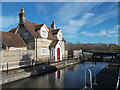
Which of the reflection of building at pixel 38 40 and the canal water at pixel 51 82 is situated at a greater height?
the reflection of building at pixel 38 40

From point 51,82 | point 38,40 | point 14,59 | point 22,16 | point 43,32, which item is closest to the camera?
point 51,82

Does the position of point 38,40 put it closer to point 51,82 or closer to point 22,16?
point 22,16

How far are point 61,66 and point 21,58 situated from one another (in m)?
6.68

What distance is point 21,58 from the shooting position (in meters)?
15.5

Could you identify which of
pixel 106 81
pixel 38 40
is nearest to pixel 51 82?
pixel 106 81

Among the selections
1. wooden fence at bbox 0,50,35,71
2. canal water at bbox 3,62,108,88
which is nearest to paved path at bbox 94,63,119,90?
canal water at bbox 3,62,108,88

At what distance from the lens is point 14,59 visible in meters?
14.5

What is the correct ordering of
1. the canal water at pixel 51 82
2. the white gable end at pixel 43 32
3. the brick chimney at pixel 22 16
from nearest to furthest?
the canal water at pixel 51 82 < the brick chimney at pixel 22 16 < the white gable end at pixel 43 32

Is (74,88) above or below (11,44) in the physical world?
below

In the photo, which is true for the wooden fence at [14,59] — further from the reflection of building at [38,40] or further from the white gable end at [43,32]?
the white gable end at [43,32]

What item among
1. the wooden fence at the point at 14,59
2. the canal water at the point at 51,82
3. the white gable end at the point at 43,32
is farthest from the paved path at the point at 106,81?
the white gable end at the point at 43,32

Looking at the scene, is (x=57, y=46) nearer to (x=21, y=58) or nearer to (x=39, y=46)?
(x=39, y=46)

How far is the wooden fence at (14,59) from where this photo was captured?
13.1m

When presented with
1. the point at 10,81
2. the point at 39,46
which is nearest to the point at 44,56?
the point at 39,46
